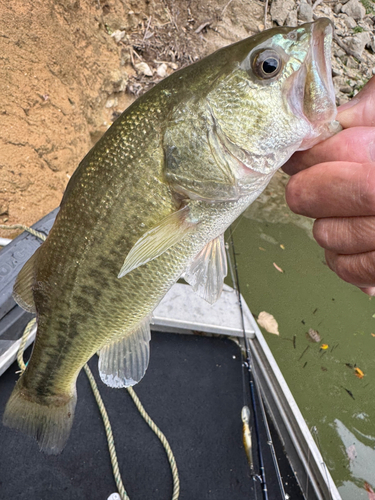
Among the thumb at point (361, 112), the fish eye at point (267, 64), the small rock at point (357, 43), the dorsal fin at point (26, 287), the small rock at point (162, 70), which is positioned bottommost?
the small rock at point (357, 43)

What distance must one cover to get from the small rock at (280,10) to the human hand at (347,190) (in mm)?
8485

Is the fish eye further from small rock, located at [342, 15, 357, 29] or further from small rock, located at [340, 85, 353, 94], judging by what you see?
small rock, located at [342, 15, 357, 29]

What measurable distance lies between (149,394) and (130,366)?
41.0 inches

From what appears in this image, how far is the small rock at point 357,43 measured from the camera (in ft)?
28.1

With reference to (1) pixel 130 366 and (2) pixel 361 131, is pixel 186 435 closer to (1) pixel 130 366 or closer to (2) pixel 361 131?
(1) pixel 130 366

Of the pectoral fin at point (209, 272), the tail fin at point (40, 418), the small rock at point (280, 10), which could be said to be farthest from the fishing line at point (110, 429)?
the small rock at point (280, 10)

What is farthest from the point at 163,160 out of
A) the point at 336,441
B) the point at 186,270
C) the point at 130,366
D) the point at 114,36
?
the point at 114,36

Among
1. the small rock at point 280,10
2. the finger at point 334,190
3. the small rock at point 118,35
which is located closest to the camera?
the finger at point 334,190

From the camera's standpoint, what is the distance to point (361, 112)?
0.92 m

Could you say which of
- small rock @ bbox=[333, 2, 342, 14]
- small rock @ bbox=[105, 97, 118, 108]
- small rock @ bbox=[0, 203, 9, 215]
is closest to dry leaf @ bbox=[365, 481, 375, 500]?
small rock @ bbox=[0, 203, 9, 215]

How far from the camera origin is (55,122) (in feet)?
13.8

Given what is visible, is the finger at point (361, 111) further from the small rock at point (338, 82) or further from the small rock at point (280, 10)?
the small rock at point (280, 10)

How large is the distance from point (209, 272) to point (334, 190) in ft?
1.75

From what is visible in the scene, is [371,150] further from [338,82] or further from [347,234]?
[338,82]
